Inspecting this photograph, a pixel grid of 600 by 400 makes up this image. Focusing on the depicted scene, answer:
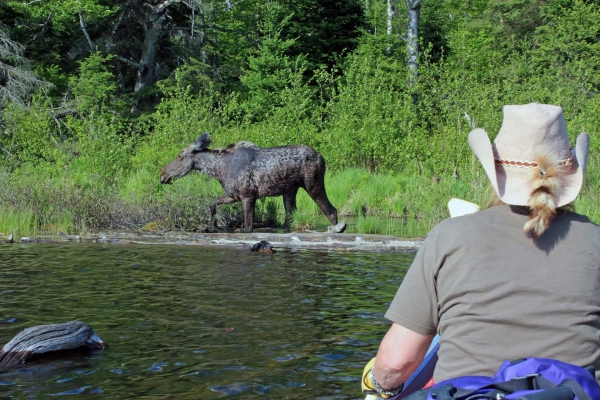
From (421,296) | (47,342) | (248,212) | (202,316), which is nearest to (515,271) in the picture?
(421,296)

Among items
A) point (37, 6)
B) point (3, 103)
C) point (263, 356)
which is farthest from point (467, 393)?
point (37, 6)

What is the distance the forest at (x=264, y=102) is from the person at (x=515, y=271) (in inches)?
93.3

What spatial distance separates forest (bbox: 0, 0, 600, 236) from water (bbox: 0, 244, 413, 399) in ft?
7.87

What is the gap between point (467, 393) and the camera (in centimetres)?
256

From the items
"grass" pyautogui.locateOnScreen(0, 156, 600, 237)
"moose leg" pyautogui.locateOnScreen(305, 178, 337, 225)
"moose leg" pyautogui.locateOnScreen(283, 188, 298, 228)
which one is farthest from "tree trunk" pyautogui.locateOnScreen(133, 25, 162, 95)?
"moose leg" pyautogui.locateOnScreen(305, 178, 337, 225)

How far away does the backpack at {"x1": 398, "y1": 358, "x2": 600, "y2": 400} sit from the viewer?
2523mm

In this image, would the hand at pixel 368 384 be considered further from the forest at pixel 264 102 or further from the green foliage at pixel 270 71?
the green foliage at pixel 270 71

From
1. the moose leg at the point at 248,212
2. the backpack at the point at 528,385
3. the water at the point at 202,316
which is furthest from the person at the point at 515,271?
the moose leg at the point at 248,212

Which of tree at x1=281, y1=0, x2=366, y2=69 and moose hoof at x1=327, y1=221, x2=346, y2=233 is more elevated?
tree at x1=281, y1=0, x2=366, y2=69

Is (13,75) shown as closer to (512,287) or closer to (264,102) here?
(264,102)

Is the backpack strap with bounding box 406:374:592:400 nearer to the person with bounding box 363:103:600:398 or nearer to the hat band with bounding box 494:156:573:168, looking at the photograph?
the person with bounding box 363:103:600:398

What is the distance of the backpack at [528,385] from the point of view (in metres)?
2.52

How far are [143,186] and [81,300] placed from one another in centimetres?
911

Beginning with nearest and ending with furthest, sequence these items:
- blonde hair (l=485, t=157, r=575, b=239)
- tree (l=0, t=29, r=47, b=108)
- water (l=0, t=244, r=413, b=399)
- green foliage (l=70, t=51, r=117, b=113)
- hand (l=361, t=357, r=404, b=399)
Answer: blonde hair (l=485, t=157, r=575, b=239) < hand (l=361, t=357, r=404, b=399) < water (l=0, t=244, r=413, b=399) < tree (l=0, t=29, r=47, b=108) < green foliage (l=70, t=51, r=117, b=113)
